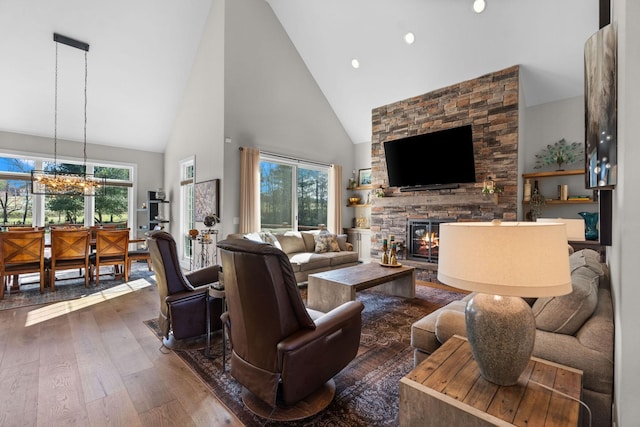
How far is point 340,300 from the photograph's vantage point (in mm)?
3242

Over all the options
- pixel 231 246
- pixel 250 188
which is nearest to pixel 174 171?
pixel 250 188

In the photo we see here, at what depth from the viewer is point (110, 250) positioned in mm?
4898

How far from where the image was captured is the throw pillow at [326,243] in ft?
18.2

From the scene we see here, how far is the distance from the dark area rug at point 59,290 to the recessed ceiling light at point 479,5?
6.70 m

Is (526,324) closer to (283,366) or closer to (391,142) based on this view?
(283,366)

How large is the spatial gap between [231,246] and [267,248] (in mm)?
248

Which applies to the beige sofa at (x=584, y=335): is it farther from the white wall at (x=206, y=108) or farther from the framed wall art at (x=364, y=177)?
the framed wall art at (x=364, y=177)

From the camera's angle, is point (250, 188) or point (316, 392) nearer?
point (316, 392)

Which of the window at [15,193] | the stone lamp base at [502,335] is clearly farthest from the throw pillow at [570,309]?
the window at [15,193]

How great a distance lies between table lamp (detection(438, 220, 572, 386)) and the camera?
3.46 feet

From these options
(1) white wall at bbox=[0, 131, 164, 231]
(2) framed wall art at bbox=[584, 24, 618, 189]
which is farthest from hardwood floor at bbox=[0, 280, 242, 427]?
(1) white wall at bbox=[0, 131, 164, 231]

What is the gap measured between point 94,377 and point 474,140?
5.65 metres

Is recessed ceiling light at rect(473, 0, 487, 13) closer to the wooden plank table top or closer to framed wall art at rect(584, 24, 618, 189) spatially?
framed wall art at rect(584, 24, 618, 189)

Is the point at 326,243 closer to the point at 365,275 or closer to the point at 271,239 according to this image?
the point at 271,239
